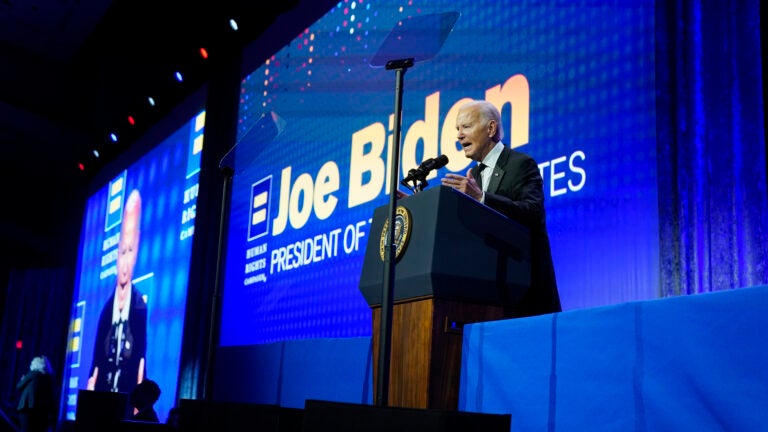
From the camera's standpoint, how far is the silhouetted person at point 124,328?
8.05m

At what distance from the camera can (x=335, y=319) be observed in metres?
4.92

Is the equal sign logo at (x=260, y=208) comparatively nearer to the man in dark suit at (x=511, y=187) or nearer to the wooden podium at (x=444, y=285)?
the man in dark suit at (x=511, y=187)

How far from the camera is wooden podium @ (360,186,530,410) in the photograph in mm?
2031

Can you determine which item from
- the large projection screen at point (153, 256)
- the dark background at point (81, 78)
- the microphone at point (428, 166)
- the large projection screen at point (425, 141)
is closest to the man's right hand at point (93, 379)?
the large projection screen at point (153, 256)

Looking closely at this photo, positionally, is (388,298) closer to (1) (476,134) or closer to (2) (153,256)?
(1) (476,134)

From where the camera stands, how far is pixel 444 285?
2.04 metres

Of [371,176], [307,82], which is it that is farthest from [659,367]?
[307,82]

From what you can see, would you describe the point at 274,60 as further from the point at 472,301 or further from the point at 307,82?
the point at 472,301

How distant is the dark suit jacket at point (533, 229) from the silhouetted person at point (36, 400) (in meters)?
8.15

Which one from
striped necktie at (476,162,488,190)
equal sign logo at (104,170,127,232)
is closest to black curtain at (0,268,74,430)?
equal sign logo at (104,170,127,232)

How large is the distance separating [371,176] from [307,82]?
4.49 ft

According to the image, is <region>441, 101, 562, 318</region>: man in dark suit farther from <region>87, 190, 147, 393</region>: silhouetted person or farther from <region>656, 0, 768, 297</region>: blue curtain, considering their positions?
<region>87, 190, 147, 393</region>: silhouetted person

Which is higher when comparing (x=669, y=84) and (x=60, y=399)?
(x=669, y=84)

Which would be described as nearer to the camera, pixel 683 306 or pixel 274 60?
pixel 683 306
